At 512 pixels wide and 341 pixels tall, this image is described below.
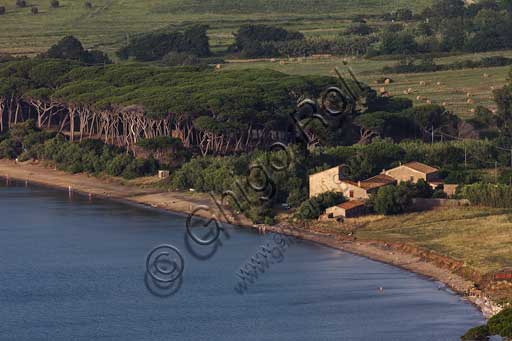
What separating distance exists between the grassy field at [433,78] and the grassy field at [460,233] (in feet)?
95.2

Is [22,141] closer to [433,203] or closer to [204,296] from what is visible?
[433,203]

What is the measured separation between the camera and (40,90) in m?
91.1

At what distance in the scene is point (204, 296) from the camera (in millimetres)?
48406

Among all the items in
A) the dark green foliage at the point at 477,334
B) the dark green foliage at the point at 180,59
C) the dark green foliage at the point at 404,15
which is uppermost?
the dark green foliage at the point at 404,15

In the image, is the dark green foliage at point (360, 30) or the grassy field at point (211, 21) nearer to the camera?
the grassy field at point (211, 21)

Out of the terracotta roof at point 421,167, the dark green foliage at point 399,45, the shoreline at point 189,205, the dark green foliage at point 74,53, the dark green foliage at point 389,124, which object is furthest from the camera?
the dark green foliage at point 399,45

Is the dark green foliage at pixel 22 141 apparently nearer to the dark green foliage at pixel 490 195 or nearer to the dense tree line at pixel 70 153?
the dense tree line at pixel 70 153

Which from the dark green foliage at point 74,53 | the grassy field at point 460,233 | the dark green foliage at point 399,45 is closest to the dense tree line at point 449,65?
the dark green foliage at point 399,45

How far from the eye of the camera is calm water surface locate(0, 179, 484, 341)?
143 ft

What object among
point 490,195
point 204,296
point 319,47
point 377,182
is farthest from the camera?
point 319,47

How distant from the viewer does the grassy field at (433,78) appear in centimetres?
9356

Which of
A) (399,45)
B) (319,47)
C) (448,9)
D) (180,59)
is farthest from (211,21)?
Result: (399,45)

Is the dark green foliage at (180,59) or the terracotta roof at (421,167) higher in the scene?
the dark green foliage at (180,59)

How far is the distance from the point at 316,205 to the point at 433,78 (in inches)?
1822
